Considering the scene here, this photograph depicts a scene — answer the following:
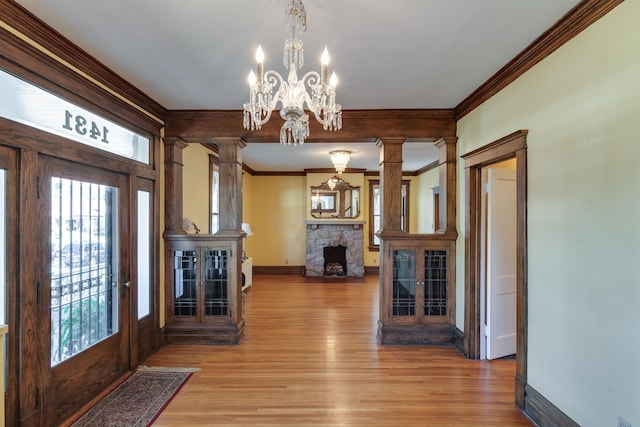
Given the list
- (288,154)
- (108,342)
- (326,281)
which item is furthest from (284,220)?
(108,342)

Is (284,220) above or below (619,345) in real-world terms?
above

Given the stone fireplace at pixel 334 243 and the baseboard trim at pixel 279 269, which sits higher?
the stone fireplace at pixel 334 243

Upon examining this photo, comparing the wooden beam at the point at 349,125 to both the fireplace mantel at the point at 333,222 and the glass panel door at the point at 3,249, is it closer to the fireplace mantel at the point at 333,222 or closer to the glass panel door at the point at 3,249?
the glass panel door at the point at 3,249

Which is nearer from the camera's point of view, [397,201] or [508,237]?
[508,237]

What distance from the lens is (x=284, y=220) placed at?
8141mm

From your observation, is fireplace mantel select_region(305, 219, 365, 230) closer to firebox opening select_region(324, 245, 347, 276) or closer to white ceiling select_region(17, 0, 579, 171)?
firebox opening select_region(324, 245, 347, 276)

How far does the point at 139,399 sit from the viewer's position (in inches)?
100.0

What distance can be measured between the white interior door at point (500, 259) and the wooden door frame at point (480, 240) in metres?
0.11

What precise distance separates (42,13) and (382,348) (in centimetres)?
405

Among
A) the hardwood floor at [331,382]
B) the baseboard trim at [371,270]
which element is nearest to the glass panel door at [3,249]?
the hardwood floor at [331,382]

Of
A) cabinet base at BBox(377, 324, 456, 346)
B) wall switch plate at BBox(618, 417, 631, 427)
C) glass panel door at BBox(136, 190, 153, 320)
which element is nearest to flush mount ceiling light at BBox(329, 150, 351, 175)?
cabinet base at BBox(377, 324, 456, 346)

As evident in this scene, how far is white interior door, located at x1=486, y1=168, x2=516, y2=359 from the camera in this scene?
10.4ft

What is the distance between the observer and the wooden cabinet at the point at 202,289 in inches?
143

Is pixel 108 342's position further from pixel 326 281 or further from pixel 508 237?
pixel 326 281
